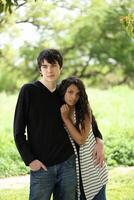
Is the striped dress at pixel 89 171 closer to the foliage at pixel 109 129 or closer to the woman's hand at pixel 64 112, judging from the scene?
the woman's hand at pixel 64 112

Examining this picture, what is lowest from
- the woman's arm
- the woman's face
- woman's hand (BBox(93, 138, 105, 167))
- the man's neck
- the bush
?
the bush

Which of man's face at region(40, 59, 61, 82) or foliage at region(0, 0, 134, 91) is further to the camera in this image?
foliage at region(0, 0, 134, 91)

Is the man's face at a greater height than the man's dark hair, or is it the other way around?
the man's dark hair

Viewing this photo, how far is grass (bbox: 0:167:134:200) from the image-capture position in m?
6.67

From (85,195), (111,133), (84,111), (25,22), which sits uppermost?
(25,22)

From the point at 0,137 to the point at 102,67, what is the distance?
609 inches

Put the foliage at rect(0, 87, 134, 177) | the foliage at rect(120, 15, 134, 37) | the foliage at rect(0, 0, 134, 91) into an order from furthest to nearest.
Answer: the foliage at rect(0, 0, 134, 91) → the foliage at rect(0, 87, 134, 177) → the foliage at rect(120, 15, 134, 37)

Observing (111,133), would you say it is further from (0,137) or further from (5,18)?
(5,18)

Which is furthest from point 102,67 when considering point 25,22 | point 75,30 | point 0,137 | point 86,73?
point 0,137

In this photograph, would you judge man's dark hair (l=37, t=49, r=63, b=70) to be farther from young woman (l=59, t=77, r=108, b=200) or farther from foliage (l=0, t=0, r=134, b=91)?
foliage (l=0, t=0, r=134, b=91)

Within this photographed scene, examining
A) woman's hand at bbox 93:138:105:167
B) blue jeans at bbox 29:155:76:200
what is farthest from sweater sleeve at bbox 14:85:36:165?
woman's hand at bbox 93:138:105:167

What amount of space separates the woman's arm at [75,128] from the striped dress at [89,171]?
4cm

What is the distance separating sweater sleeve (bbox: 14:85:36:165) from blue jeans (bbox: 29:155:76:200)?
0.14 metres

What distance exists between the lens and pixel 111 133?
11.4 m
